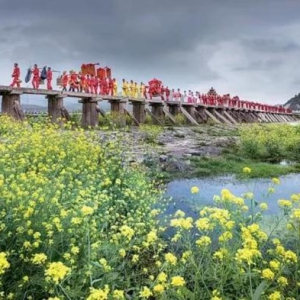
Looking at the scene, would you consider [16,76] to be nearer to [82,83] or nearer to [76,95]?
[76,95]

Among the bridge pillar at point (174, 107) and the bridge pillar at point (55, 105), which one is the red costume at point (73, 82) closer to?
the bridge pillar at point (55, 105)

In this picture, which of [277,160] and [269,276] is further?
[277,160]

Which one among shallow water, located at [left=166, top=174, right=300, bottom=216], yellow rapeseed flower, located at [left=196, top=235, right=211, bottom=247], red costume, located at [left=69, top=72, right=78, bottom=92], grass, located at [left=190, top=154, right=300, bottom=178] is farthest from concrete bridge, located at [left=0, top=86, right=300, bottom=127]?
yellow rapeseed flower, located at [left=196, top=235, right=211, bottom=247]

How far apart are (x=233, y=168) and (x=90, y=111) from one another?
28.1ft

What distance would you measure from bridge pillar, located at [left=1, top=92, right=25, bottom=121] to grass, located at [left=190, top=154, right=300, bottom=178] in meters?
5.97

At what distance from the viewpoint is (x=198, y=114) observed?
97.9ft

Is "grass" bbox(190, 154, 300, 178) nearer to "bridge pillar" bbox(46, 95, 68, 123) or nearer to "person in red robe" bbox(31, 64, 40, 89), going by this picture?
"bridge pillar" bbox(46, 95, 68, 123)

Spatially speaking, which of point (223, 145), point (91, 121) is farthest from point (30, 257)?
point (91, 121)

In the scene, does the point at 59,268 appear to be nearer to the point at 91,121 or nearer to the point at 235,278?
the point at 235,278

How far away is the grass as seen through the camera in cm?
1016

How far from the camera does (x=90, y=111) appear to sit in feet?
58.7

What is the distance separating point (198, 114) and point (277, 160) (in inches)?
683

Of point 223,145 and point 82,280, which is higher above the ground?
point 223,145

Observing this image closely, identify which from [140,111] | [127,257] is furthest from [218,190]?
[140,111]
